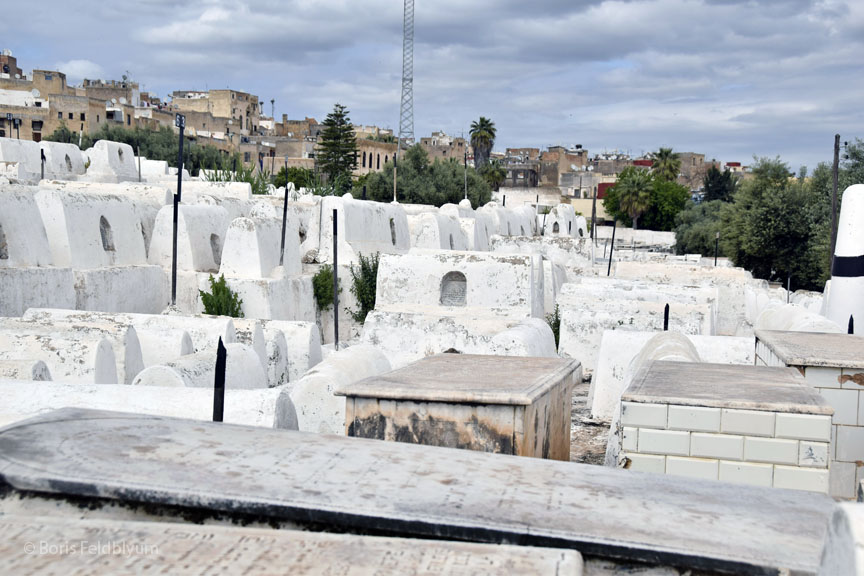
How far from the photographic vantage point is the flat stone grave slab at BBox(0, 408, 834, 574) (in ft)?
6.76

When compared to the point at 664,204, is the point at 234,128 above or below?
above

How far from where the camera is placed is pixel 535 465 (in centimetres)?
265

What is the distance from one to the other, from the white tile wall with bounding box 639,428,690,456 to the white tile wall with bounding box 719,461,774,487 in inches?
7.4

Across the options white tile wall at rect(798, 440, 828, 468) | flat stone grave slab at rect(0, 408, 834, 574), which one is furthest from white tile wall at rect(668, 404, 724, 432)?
flat stone grave slab at rect(0, 408, 834, 574)

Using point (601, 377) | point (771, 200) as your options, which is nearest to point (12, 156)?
point (601, 377)

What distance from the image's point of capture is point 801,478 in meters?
3.77

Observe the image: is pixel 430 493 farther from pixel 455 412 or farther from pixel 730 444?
pixel 730 444

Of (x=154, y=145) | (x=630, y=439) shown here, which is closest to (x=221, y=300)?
(x=630, y=439)

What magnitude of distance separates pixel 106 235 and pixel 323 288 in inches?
184

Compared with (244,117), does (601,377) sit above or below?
below

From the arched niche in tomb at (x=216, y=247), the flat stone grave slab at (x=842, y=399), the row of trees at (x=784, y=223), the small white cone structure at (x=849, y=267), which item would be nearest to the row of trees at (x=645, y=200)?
the row of trees at (x=784, y=223)

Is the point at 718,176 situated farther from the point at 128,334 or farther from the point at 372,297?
the point at 128,334

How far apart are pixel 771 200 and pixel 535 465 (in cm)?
3254

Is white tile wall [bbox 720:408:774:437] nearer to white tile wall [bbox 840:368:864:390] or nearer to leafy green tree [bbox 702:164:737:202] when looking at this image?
white tile wall [bbox 840:368:864:390]
